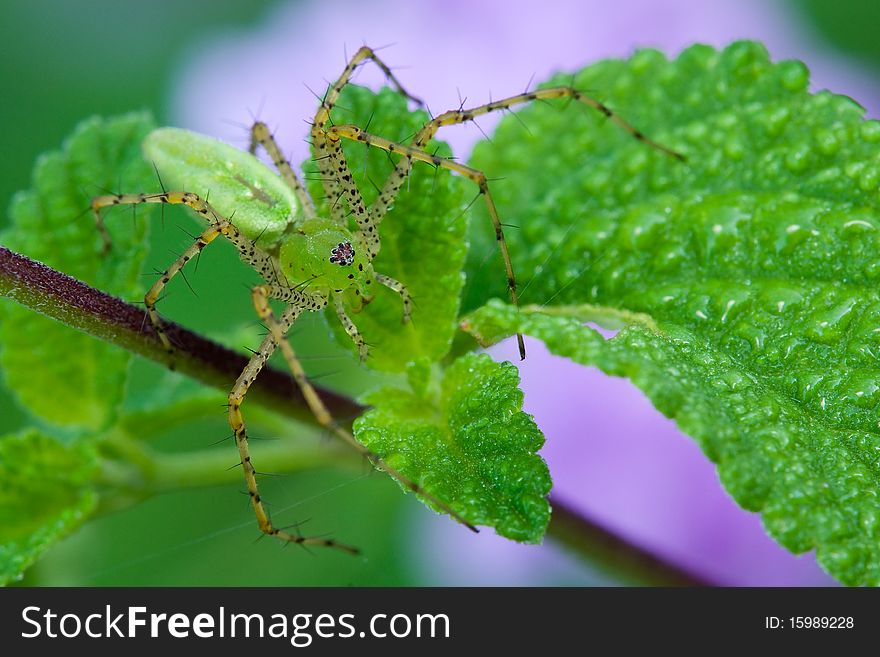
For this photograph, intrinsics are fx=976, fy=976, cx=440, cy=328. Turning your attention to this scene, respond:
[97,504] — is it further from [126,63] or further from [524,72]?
[126,63]

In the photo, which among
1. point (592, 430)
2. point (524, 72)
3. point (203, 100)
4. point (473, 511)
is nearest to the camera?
point (473, 511)

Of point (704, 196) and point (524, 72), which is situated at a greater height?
point (524, 72)

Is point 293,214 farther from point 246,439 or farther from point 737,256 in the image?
point 737,256

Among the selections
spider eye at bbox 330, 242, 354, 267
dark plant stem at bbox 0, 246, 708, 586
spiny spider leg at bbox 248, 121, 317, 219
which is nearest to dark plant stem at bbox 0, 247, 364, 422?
dark plant stem at bbox 0, 246, 708, 586

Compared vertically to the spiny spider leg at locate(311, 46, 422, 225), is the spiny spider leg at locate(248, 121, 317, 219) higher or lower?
higher

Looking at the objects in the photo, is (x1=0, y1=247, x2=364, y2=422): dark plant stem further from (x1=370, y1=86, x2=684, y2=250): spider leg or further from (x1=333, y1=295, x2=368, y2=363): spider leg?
(x1=370, y1=86, x2=684, y2=250): spider leg

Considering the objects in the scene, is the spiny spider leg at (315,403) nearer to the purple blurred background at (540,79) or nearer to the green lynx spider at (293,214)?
the green lynx spider at (293,214)

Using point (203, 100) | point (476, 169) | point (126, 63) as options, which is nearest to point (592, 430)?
point (476, 169)
